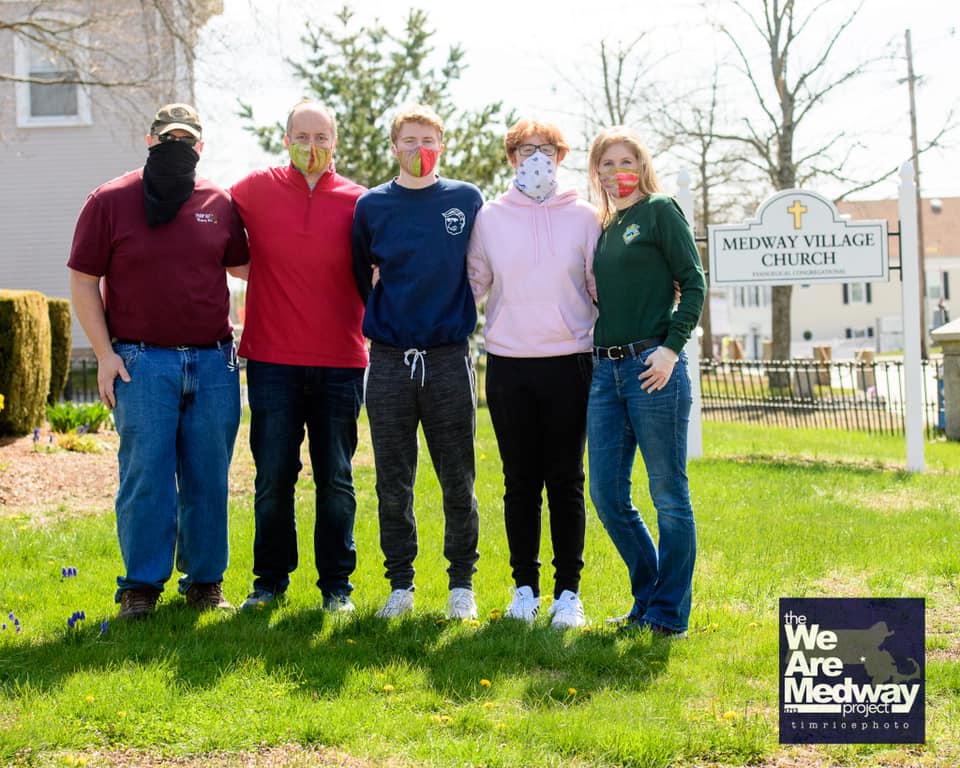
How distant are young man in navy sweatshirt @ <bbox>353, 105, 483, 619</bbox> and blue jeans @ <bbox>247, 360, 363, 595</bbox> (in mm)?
207

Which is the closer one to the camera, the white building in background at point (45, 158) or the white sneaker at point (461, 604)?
the white sneaker at point (461, 604)

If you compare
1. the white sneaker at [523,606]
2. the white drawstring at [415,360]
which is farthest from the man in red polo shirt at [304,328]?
the white sneaker at [523,606]

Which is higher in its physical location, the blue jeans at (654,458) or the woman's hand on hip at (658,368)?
the woman's hand on hip at (658,368)

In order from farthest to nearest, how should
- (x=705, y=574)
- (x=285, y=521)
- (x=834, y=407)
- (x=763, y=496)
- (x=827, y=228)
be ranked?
(x=834, y=407) → (x=827, y=228) → (x=763, y=496) → (x=705, y=574) → (x=285, y=521)

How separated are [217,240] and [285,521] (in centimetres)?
138

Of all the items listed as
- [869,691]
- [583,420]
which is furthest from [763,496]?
[869,691]

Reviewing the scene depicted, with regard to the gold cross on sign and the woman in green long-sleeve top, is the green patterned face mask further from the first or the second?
the gold cross on sign

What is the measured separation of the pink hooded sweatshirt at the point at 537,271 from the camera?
4.81 metres

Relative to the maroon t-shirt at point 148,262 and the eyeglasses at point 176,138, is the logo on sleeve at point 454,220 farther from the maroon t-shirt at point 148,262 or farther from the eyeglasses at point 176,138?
the eyeglasses at point 176,138

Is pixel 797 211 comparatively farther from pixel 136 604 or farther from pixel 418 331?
pixel 136 604

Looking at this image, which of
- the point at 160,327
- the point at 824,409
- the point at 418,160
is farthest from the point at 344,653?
the point at 824,409

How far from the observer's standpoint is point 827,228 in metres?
11.0

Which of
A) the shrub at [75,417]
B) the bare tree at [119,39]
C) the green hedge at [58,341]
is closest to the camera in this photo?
the shrub at [75,417]

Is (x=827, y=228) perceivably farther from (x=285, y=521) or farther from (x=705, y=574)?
(x=285, y=521)
